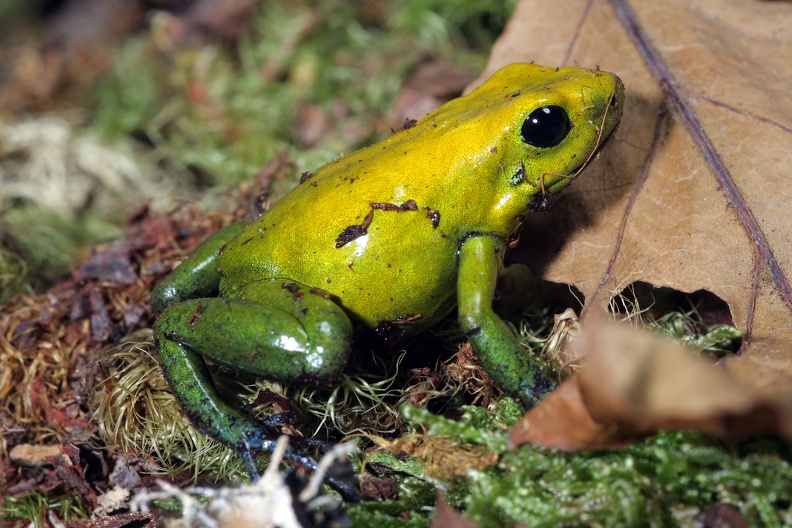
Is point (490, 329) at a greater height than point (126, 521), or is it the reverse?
point (490, 329)

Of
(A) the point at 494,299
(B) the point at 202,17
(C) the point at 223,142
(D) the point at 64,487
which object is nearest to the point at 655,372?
(A) the point at 494,299

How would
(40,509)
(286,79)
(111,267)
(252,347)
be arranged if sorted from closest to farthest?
(252,347), (40,509), (111,267), (286,79)

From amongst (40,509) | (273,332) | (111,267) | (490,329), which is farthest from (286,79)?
(40,509)

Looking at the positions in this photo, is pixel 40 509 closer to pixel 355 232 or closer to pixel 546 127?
pixel 355 232

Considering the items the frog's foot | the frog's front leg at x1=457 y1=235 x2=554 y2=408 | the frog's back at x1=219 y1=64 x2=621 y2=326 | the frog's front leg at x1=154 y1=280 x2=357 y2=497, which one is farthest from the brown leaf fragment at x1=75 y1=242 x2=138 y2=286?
the frog's front leg at x1=457 y1=235 x2=554 y2=408

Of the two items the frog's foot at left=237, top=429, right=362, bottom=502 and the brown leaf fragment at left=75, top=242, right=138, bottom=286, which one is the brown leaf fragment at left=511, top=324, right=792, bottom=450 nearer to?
the frog's foot at left=237, top=429, right=362, bottom=502
